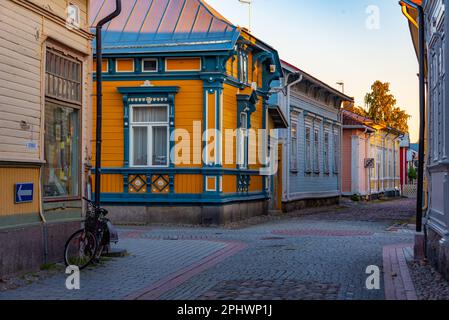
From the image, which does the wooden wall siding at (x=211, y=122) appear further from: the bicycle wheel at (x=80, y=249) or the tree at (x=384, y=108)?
the tree at (x=384, y=108)

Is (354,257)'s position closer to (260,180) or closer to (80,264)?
(80,264)

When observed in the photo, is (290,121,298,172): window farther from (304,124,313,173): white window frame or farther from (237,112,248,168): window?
(237,112,248,168): window

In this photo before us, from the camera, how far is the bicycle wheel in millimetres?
11828

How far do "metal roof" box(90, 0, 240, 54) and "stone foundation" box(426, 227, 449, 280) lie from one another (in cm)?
1024

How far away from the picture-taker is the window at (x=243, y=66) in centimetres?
2422

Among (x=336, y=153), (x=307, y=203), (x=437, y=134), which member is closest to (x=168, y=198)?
(x=437, y=134)

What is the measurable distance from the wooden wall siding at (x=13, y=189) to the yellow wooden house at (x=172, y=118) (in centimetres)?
1020

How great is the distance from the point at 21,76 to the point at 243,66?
45.3 ft

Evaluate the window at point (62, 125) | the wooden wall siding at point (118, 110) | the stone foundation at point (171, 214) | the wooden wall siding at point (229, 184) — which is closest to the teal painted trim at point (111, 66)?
the wooden wall siding at point (118, 110)

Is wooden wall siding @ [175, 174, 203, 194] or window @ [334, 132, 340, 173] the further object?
window @ [334, 132, 340, 173]

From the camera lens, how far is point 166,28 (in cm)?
2303

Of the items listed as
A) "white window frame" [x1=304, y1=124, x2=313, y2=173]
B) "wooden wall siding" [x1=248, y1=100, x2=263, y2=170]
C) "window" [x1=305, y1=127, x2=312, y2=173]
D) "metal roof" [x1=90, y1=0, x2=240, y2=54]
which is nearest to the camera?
"metal roof" [x1=90, y1=0, x2=240, y2=54]

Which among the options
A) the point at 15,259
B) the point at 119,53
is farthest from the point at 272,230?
the point at 15,259

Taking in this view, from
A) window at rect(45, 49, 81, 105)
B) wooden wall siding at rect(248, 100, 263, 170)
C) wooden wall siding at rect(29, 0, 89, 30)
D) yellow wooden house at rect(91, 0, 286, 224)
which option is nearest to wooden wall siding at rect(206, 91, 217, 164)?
yellow wooden house at rect(91, 0, 286, 224)
